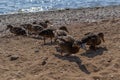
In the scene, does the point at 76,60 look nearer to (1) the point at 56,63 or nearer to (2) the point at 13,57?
(1) the point at 56,63

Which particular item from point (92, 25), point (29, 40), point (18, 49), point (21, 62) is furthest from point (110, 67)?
point (92, 25)

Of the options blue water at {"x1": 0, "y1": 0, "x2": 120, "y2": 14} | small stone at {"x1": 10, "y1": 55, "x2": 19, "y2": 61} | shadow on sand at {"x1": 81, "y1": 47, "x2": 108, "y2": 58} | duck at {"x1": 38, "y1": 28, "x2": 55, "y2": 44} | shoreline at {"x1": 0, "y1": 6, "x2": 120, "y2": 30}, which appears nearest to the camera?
small stone at {"x1": 10, "y1": 55, "x2": 19, "y2": 61}

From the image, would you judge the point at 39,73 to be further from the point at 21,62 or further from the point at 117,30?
the point at 117,30

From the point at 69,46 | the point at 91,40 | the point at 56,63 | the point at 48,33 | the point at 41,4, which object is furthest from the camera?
the point at 41,4

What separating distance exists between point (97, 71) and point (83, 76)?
0.52 m

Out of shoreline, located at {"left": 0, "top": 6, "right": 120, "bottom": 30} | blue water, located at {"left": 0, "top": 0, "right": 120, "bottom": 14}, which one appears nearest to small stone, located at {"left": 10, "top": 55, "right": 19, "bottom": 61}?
shoreline, located at {"left": 0, "top": 6, "right": 120, "bottom": 30}

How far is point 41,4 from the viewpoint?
32250mm

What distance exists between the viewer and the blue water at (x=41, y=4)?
92.5ft

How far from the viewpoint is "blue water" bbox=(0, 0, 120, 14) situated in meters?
28.2

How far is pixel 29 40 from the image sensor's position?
12.3m

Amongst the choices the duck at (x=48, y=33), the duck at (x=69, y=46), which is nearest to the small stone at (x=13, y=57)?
the duck at (x=69, y=46)

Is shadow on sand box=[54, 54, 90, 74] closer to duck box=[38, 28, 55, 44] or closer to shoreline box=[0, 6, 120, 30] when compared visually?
duck box=[38, 28, 55, 44]

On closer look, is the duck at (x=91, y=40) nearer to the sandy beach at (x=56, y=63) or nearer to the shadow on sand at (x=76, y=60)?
the sandy beach at (x=56, y=63)

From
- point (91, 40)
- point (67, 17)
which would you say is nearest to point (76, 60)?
point (91, 40)
